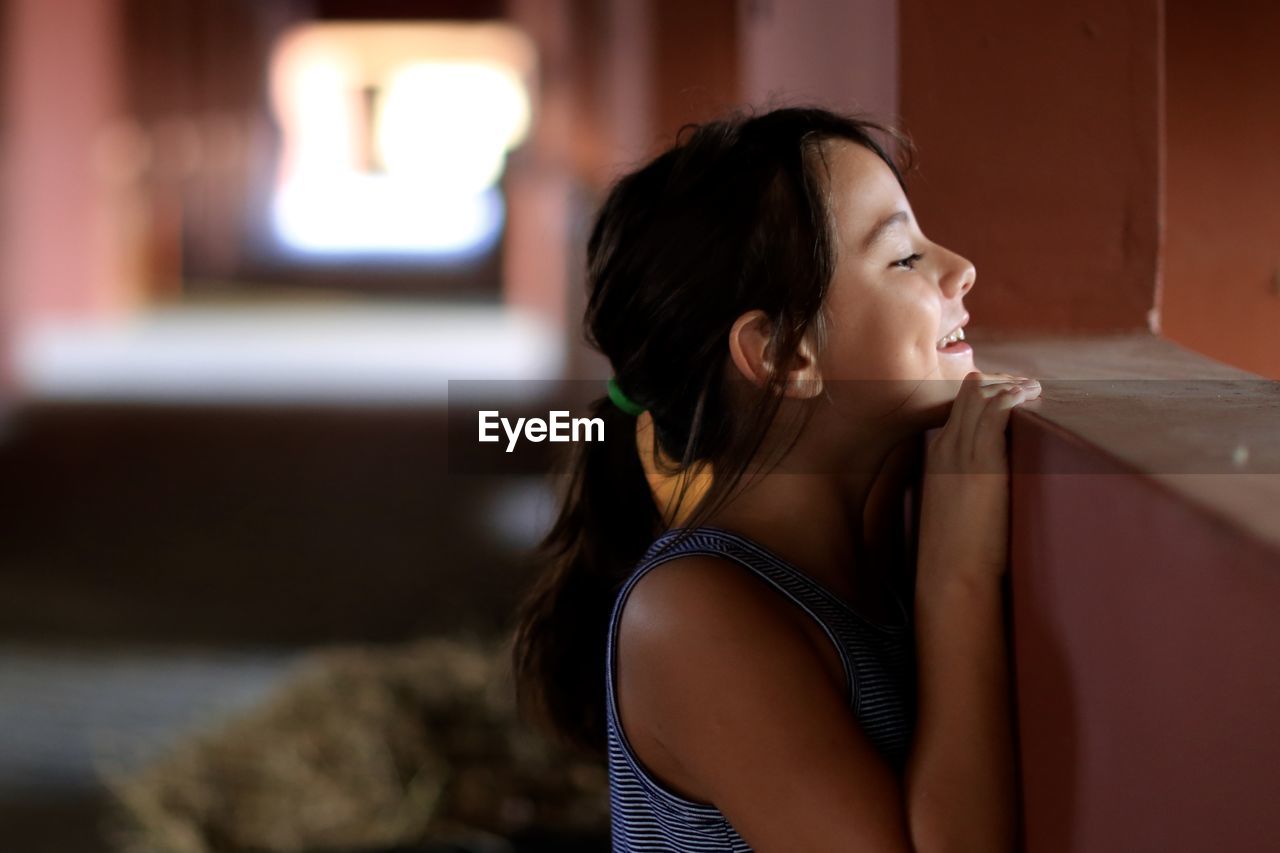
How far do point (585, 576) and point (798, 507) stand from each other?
232mm

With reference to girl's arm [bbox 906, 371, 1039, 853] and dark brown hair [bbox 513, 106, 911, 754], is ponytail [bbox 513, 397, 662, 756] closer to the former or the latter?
dark brown hair [bbox 513, 106, 911, 754]

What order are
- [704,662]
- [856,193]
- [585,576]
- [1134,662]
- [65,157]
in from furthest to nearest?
[65,157] < [585,576] < [856,193] < [704,662] < [1134,662]

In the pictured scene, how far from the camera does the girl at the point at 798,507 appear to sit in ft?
2.78

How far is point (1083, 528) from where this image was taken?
703mm

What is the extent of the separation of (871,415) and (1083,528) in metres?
0.29

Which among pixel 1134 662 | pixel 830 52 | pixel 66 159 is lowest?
pixel 1134 662

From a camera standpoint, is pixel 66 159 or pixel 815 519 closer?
pixel 815 519

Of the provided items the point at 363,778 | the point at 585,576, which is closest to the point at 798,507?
the point at 585,576

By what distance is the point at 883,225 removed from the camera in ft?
3.23

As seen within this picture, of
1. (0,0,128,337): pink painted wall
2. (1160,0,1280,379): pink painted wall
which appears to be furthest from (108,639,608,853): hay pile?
(0,0,128,337): pink painted wall

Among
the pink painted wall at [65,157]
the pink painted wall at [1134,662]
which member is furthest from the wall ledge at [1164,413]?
the pink painted wall at [65,157]

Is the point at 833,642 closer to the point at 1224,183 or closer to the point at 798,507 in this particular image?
the point at 798,507

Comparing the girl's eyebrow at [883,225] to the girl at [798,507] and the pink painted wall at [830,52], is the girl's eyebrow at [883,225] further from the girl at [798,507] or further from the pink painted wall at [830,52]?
the pink painted wall at [830,52]

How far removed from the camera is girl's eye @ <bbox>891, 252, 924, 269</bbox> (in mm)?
984
